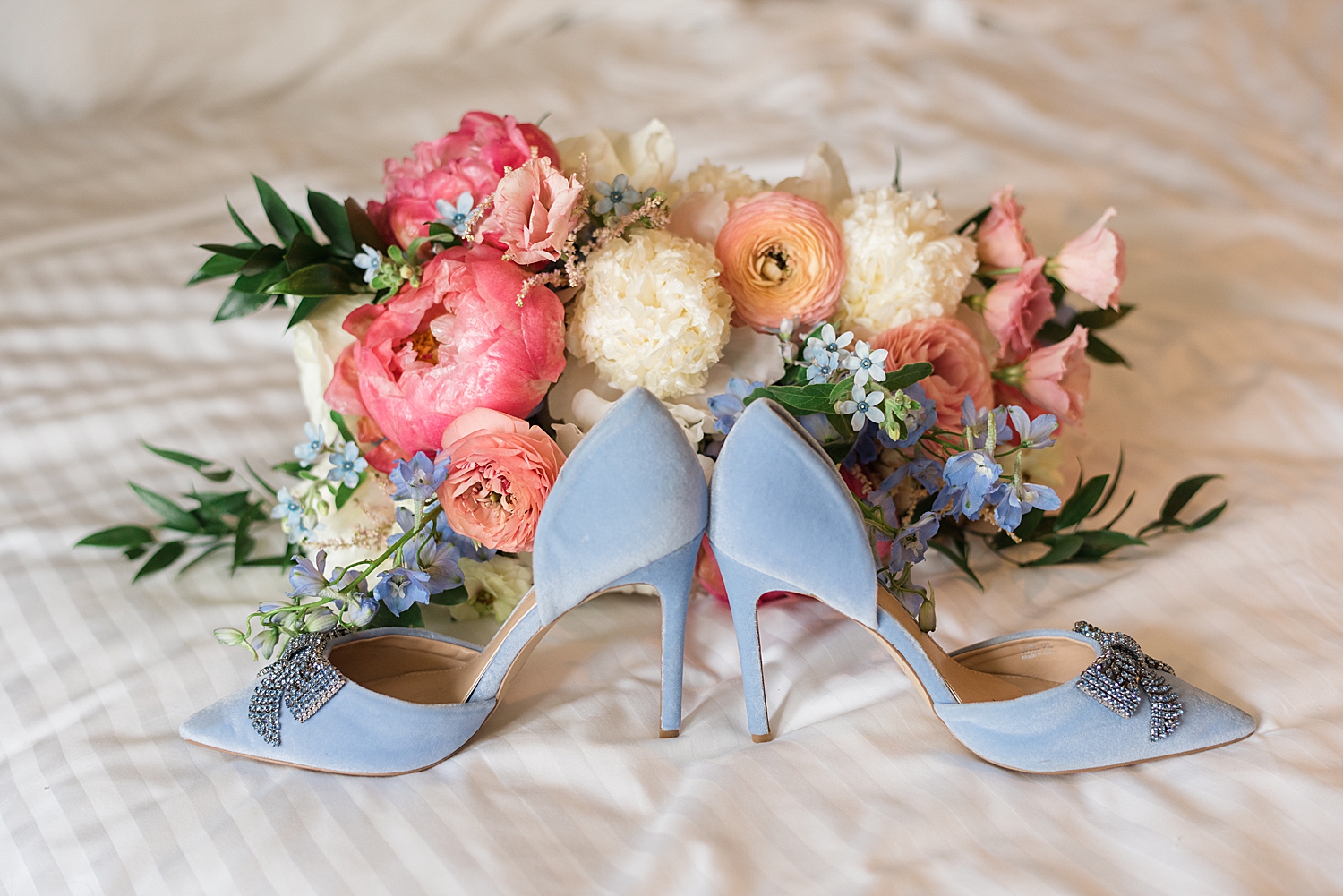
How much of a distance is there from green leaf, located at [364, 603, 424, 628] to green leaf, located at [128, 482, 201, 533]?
21cm

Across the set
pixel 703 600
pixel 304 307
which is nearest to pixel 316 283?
pixel 304 307

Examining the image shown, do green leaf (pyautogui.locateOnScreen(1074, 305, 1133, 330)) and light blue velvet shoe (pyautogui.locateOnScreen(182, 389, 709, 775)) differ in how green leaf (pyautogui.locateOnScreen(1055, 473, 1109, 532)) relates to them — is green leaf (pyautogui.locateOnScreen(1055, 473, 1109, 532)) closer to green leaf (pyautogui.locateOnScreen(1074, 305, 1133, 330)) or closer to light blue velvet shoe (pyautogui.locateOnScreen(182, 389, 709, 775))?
green leaf (pyautogui.locateOnScreen(1074, 305, 1133, 330))

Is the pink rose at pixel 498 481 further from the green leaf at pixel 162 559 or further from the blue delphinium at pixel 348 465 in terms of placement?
the green leaf at pixel 162 559

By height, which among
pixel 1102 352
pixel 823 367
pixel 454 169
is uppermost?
pixel 454 169

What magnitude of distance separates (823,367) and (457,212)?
0.27 metres

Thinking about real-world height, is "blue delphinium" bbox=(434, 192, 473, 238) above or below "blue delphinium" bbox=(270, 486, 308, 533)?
above

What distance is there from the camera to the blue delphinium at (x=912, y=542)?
61 cm

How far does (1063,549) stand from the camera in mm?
723

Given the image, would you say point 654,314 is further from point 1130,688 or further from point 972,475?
point 1130,688

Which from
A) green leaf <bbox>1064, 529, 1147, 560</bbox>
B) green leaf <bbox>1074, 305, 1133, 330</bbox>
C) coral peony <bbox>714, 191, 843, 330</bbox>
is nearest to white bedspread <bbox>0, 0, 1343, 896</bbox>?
green leaf <bbox>1064, 529, 1147, 560</bbox>

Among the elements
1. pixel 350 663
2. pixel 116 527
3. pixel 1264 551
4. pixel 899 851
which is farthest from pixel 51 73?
pixel 1264 551

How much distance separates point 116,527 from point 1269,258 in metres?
1.28

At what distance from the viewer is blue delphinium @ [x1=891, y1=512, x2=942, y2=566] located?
0.61 meters

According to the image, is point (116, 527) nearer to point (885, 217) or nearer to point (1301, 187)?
point (885, 217)
